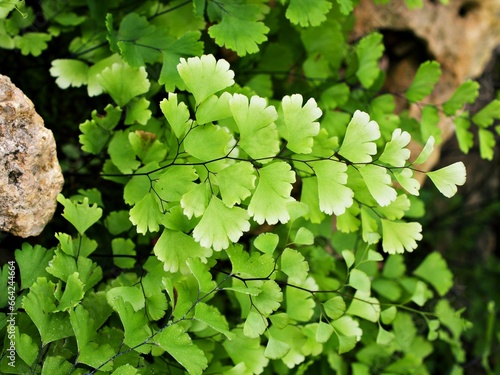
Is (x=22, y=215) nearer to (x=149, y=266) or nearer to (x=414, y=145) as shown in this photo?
(x=149, y=266)

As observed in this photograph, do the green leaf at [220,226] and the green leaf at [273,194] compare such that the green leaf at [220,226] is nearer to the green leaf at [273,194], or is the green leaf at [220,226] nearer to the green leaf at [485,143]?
the green leaf at [273,194]

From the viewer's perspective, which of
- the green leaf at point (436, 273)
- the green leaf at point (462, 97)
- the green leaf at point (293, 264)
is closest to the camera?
the green leaf at point (293, 264)

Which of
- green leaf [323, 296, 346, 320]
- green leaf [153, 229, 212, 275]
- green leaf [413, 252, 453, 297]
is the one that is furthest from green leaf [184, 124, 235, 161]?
green leaf [413, 252, 453, 297]

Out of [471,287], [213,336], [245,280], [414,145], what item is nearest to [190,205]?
[245,280]

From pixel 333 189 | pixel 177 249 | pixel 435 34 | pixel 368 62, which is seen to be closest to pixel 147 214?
pixel 177 249

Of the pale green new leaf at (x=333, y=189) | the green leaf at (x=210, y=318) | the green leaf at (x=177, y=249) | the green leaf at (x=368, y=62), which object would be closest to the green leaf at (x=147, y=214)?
the green leaf at (x=177, y=249)
